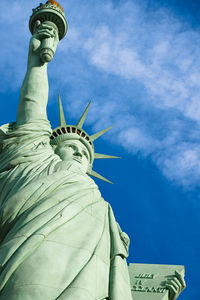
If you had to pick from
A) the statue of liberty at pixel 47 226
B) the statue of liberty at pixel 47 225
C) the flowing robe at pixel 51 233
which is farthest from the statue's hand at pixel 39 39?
the flowing robe at pixel 51 233

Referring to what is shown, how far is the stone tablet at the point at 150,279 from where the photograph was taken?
9.56m

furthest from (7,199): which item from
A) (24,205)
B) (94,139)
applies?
(94,139)

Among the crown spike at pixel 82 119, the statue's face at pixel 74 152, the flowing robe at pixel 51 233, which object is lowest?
the flowing robe at pixel 51 233

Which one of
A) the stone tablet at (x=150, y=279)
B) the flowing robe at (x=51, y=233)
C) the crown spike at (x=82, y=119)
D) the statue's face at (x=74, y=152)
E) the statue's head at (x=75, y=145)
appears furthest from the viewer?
the crown spike at (x=82, y=119)

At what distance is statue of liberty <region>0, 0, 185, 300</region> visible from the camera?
245 inches

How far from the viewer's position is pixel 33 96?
1070 centimetres

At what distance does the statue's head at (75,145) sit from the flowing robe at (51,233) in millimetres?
1450

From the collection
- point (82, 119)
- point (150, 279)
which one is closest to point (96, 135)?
point (82, 119)

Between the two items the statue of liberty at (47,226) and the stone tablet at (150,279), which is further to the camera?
the stone tablet at (150,279)

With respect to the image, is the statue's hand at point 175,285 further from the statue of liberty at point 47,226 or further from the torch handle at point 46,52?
the torch handle at point 46,52

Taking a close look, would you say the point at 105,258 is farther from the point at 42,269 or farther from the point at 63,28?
the point at 63,28

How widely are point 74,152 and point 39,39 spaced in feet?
10.1

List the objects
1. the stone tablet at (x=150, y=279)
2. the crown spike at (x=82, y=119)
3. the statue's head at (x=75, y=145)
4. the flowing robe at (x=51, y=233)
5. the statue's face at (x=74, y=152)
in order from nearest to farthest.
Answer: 1. the flowing robe at (x=51, y=233)
2. the stone tablet at (x=150, y=279)
3. the statue's face at (x=74, y=152)
4. the statue's head at (x=75, y=145)
5. the crown spike at (x=82, y=119)

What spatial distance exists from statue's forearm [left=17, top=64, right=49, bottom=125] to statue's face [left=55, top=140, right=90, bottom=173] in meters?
1.07
